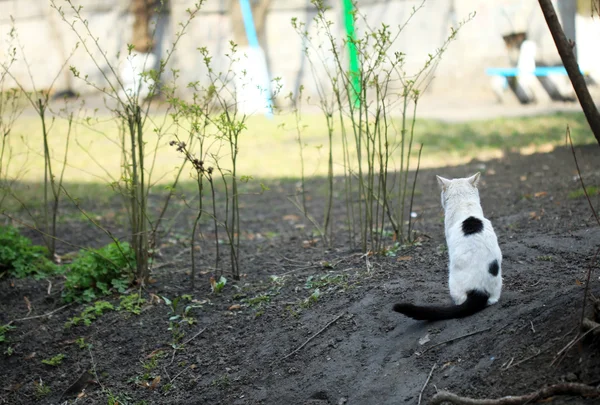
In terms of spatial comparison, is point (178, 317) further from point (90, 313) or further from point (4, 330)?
point (4, 330)

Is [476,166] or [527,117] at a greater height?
[527,117]

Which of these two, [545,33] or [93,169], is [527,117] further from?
[93,169]

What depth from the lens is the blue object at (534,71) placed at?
12.8 m

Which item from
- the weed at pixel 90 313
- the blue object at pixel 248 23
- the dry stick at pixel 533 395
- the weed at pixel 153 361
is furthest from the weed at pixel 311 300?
the blue object at pixel 248 23

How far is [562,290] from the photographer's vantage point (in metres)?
3.37

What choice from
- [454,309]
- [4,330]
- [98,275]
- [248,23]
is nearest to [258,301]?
[98,275]

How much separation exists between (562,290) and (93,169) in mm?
8573

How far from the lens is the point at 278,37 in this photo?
53.7 ft

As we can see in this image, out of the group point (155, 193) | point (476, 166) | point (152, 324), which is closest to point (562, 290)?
point (152, 324)

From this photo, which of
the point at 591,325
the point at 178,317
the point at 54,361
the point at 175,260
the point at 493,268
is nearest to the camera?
the point at 591,325

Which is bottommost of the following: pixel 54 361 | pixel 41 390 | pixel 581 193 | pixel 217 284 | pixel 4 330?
pixel 41 390

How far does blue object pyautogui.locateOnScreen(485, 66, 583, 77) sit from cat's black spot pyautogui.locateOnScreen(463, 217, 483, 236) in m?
10.2

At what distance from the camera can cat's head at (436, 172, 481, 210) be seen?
157 inches

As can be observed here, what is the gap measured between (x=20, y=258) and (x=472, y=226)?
379 centimetres
